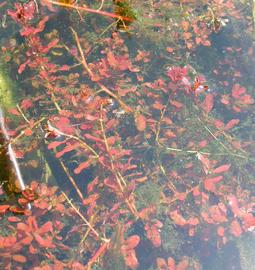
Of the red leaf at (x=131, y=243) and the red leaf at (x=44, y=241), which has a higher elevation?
the red leaf at (x=44, y=241)

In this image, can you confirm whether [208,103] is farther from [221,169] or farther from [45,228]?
[45,228]

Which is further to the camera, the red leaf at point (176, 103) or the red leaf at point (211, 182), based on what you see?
the red leaf at point (176, 103)

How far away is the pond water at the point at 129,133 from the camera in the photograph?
3240 millimetres

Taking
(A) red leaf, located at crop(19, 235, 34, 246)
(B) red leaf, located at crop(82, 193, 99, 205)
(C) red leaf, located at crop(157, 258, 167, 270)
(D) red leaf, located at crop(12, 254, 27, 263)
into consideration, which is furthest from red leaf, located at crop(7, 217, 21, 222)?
(C) red leaf, located at crop(157, 258, 167, 270)

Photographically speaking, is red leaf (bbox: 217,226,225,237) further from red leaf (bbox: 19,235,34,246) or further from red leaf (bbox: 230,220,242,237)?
red leaf (bbox: 19,235,34,246)

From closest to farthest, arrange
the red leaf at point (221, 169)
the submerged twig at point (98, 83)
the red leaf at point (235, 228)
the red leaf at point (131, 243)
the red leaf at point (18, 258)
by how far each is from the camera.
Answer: the red leaf at point (18, 258), the red leaf at point (131, 243), the submerged twig at point (98, 83), the red leaf at point (221, 169), the red leaf at point (235, 228)

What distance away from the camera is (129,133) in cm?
381

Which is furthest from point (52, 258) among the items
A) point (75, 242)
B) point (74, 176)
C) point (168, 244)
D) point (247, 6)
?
point (247, 6)

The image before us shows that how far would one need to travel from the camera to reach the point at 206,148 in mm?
3947

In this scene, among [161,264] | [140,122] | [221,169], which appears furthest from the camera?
[221,169]

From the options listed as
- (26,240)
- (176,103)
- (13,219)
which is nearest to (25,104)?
(13,219)

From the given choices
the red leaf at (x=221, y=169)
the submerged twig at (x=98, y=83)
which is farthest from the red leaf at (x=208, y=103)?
the submerged twig at (x=98, y=83)

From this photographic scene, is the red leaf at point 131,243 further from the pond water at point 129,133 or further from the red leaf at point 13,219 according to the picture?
the red leaf at point 13,219

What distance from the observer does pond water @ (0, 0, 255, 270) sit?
3.24m
